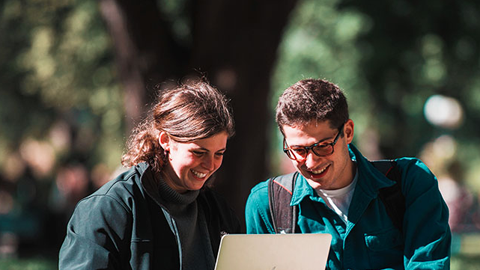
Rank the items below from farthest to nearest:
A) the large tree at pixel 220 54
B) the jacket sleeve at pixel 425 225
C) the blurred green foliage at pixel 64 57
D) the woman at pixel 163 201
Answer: the blurred green foliage at pixel 64 57
the large tree at pixel 220 54
the jacket sleeve at pixel 425 225
the woman at pixel 163 201

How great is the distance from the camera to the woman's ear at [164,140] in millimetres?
2953

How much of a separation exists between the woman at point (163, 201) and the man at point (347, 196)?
342 mm

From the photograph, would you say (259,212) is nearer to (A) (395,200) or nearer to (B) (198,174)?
(B) (198,174)

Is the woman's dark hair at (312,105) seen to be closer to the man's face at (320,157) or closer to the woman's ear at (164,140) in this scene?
the man's face at (320,157)

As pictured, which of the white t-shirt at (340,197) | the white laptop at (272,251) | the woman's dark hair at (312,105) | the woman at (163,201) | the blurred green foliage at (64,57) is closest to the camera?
the white laptop at (272,251)

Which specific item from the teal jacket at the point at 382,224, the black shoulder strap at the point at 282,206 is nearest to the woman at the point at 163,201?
the black shoulder strap at the point at 282,206

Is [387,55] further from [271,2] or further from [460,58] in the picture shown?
[271,2]

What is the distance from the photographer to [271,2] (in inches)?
273

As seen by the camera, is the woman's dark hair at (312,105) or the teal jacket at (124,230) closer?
the teal jacket at (124,230)

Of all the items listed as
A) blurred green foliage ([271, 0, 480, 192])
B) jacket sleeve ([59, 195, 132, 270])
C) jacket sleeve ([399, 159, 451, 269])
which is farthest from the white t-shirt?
blurred green foliage ([271, 0, 480, 192])

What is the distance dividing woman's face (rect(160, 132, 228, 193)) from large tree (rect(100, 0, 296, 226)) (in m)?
3.87

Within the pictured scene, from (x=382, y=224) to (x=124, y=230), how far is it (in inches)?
42.6

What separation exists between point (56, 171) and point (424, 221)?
2140cm

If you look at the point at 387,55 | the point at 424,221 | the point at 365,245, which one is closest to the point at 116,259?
the point at 365,245
